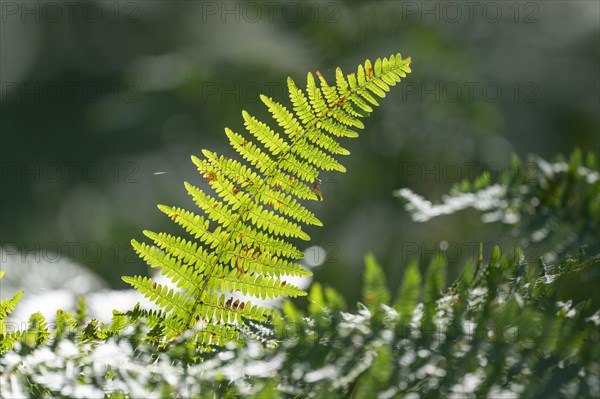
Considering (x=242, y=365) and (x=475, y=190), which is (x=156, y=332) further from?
(x=475, y=190)

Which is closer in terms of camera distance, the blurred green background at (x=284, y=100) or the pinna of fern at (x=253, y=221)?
the pinna of fern at (x=253, y=221)

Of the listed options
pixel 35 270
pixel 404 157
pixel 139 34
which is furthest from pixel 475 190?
pixel 139 34

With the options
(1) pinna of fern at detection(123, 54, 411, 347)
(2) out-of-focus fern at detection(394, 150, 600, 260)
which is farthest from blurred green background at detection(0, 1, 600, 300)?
(1) pinna of fern at detection(123, 54, 411, 347)

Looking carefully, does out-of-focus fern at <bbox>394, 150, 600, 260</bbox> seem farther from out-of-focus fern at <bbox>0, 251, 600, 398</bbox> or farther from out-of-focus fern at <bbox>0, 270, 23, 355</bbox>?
out-of-focus fern at <bbox>0, 270, 23, 355</bbox>

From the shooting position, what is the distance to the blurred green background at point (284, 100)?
2.63 meters

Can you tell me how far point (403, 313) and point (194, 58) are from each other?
2.86m

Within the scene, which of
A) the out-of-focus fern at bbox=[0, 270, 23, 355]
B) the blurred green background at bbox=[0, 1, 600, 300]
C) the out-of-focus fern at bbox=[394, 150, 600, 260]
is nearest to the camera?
the out-of-focus fern at bbox=[0, 270, 23, 355]

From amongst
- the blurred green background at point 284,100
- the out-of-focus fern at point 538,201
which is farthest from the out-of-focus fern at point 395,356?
the blurred green background at point 284,100

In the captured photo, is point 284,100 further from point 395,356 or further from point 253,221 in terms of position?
Result: point 395,356

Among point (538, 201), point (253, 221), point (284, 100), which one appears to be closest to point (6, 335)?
point (253, 221)

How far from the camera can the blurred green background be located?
2629mm

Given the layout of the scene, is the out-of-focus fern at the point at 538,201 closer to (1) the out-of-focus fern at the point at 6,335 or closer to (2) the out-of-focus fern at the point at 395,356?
(2) the out-of-focus fern at the point at 395,356

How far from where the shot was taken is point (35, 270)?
2.81 ft

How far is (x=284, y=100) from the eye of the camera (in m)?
2.74
